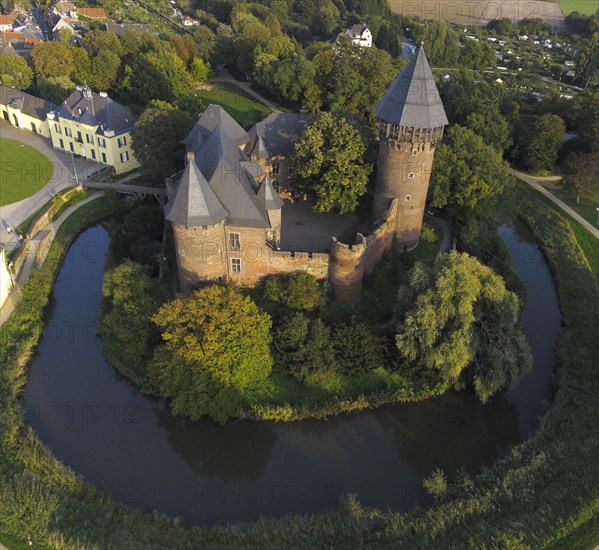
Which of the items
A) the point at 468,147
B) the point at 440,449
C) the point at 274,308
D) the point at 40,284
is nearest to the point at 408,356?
the point at 440,449

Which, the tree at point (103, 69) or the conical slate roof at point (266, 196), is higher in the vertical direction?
the conical slate roof at point (266, 196)

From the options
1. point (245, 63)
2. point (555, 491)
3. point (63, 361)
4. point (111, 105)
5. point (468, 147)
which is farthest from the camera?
point (245, 63)

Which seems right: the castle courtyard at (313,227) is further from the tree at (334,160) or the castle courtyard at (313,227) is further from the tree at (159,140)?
the tree at (159,140)

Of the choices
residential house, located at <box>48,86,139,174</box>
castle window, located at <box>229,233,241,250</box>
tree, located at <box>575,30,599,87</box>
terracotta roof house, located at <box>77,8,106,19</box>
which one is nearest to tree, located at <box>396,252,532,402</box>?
castle window, located at <box>229,233,241,250</box>

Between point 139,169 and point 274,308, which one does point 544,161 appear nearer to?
point 274,308

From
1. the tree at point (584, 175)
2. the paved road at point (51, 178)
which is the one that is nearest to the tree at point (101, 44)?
the paved road at point (51, 178)

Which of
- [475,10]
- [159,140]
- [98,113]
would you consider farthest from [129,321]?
[475,10]

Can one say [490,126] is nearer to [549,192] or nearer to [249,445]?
[549,192]
